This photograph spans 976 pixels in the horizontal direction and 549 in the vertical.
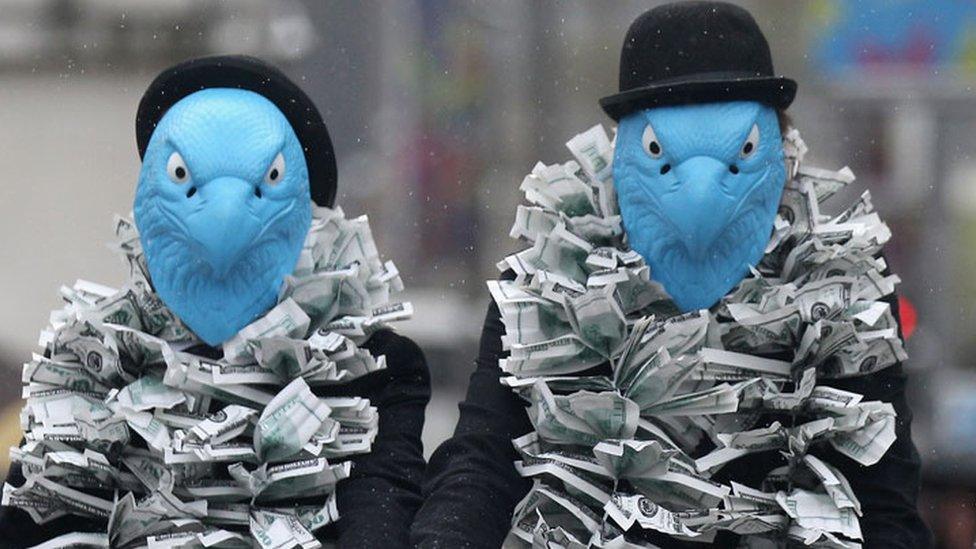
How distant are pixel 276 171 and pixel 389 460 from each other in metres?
0.50

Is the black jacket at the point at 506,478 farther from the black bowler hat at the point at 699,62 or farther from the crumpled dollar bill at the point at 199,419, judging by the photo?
the black bowler hat at the point at 699,62

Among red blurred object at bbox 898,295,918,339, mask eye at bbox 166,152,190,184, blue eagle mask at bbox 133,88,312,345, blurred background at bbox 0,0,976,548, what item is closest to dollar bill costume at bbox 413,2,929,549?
blue eagle mask at bbox 133,88,312,345

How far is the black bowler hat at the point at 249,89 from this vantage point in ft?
8.95

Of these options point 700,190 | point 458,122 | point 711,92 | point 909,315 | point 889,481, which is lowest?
point 909,315

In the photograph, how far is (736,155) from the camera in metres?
2.59

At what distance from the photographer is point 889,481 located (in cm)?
258

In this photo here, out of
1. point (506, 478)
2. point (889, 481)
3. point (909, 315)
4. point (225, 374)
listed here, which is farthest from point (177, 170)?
point (909, 315)

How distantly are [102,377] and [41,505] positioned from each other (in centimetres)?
23

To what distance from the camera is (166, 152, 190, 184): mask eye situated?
2645mm

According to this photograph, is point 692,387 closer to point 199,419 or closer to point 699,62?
point 699,62

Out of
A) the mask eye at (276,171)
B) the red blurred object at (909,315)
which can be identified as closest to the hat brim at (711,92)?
the mask eye at (276,171)

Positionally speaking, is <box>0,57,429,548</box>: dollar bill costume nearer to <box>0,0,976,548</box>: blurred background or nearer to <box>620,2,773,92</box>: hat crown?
<box>620,2,773,92</box>: hat crown

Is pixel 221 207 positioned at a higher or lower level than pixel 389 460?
higher

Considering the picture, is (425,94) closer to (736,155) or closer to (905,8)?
(905,8)
